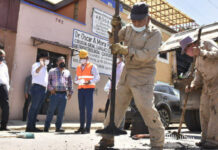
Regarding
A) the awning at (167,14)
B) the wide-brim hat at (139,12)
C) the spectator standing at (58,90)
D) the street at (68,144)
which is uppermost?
the awning at (167,14)

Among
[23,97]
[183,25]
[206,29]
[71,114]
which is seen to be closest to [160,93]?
[206,29]

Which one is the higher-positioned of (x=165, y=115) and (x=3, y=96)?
(x=3, y=96)

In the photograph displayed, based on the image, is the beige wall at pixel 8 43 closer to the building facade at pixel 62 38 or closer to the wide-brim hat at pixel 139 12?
the building facade at pixel 62 38

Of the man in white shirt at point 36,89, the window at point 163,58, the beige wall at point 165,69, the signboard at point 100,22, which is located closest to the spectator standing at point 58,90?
the man in white shirt at point 36,89

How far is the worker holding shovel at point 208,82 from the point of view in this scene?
14.0ft

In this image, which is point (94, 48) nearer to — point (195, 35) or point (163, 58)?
point (195, 35)

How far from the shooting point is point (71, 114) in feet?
37.0

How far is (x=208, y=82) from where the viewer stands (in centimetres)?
460

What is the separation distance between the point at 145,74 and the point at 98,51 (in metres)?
9.21

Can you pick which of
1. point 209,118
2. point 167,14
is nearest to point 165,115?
point 209,118

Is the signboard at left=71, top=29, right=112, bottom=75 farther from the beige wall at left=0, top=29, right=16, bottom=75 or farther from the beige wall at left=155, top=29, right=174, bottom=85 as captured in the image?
the beige wall at left=155, top=29, right=174, bottom=85

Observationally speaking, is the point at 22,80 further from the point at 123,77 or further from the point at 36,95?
the point at 123,77

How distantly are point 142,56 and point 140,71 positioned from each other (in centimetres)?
30

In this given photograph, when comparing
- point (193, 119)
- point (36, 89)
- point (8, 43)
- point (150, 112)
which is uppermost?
point (8, 43)
